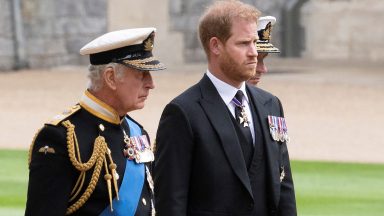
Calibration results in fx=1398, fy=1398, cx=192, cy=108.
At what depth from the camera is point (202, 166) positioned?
5.27m

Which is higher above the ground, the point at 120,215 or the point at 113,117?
the point at 113,117

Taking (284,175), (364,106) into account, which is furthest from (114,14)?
(284,175)

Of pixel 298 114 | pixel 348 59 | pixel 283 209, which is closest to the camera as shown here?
pixel 283 209

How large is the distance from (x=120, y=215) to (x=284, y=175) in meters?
0.92

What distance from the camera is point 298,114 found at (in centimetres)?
1756

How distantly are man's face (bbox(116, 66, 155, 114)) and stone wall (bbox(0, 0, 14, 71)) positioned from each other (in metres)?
19.0

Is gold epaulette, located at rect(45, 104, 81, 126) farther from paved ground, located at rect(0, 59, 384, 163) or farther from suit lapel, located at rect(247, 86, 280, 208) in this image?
paved ground, located at rect(0, 59, 384, 163)

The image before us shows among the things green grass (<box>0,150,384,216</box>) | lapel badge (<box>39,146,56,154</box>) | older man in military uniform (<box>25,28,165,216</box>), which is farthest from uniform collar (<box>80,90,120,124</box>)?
green grass (<box>0,150,384,216</box>)

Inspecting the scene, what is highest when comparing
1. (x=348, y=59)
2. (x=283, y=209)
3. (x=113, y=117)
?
(x=113, y=117)

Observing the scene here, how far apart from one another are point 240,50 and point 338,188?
6.07m

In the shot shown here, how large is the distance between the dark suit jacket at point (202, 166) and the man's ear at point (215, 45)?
209 millimetres

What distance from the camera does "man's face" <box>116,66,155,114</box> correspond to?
482 centimetres

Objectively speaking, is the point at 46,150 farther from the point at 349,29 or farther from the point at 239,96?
the point at 349,29

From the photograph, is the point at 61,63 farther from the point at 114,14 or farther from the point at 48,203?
the point at 48,203
